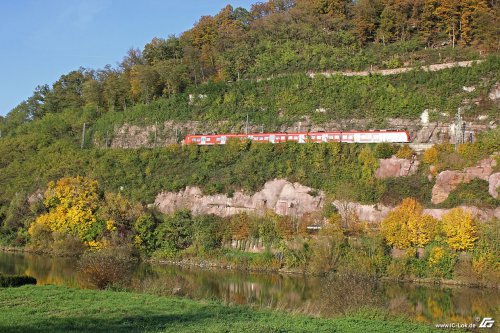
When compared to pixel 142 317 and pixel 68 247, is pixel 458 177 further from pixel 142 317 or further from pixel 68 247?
pixel 68 247

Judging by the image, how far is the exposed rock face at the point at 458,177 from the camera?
159ft

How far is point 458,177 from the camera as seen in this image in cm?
4881

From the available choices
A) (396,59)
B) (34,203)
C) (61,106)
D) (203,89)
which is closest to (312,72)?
(396,59)

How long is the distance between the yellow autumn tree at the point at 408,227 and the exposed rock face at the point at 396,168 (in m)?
8.09

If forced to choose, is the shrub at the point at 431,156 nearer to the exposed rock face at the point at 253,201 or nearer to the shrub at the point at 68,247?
the exposed rock face at the point at 253,201

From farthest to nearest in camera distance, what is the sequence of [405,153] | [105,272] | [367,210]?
1. [405,153]
2. [367,210]
3. [105,272]

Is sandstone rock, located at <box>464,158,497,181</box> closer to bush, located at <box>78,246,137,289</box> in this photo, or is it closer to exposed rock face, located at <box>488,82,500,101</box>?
A: exposed rock face, located at <box>488,82,500,101</box>

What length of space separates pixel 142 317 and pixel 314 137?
146 ft

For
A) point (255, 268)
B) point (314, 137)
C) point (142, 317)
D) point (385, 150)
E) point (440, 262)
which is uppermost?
point (314, 137)

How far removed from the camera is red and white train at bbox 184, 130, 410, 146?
190 feet

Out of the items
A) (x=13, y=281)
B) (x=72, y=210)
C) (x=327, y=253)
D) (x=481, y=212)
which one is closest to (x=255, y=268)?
(x=327, y=253)

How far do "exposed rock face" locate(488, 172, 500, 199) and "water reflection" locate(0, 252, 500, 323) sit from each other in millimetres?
10236

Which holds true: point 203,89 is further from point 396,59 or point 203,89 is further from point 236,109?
point 396,59

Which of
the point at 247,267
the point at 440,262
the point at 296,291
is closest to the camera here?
the point at 296,291
